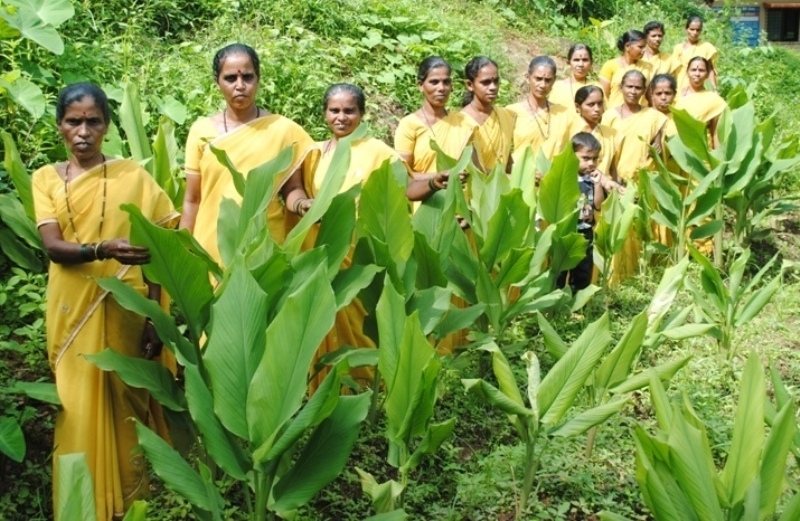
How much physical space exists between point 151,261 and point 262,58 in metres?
4.08

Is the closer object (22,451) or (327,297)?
(327,297)

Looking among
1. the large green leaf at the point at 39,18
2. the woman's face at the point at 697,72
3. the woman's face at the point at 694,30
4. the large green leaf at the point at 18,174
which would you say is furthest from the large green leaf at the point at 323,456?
the woman's face at the point at 694,30

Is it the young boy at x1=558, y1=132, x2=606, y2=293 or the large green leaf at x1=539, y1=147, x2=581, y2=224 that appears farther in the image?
the young boy at x1=558, y1=132, x2=606, y2=293

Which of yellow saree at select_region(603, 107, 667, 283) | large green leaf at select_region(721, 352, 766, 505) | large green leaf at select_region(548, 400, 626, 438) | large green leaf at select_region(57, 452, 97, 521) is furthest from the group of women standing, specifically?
A: large green leaf at select_region(721, 352, 766, 505)

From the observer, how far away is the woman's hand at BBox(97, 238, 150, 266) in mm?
3018

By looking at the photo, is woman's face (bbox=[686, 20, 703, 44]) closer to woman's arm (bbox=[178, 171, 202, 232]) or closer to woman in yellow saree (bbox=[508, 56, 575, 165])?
woman in yellow saree (bbox=[508, 56, 575, 165])

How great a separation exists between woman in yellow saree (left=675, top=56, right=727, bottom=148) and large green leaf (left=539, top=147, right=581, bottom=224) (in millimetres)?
2772

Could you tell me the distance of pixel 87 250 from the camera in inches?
124

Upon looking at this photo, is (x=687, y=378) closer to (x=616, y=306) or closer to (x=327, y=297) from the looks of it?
(x=616, y=306)

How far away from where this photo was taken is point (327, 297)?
2.52m

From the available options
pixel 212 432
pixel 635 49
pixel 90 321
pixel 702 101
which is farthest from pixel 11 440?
pixel 635 49

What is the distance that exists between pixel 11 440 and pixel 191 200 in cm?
126

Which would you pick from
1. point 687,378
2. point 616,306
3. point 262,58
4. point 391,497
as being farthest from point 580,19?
point 391,497

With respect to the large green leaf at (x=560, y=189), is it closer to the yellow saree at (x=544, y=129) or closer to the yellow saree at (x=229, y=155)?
the yellow saree at (x=544, y=129)
